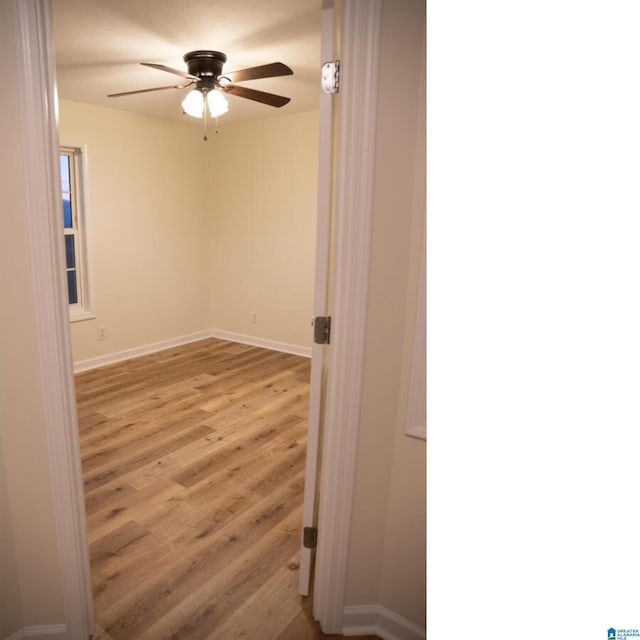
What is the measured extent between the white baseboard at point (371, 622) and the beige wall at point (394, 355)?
0.03 m

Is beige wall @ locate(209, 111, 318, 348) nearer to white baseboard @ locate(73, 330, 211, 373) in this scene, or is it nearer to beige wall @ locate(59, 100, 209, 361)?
beige wall @ locate(59, 100, 209, 361)

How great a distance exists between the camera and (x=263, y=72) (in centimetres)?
265

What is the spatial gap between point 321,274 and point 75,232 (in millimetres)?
3747

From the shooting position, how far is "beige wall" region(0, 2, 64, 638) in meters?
1.21

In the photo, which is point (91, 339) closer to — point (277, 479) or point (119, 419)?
point (119, 419)

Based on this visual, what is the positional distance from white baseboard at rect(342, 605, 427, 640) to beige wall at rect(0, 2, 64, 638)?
985 millimetres

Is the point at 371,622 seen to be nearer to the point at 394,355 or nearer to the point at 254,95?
the point at 394,355

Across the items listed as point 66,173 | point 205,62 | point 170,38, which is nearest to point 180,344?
point 66,173

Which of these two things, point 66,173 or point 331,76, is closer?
point 331,76

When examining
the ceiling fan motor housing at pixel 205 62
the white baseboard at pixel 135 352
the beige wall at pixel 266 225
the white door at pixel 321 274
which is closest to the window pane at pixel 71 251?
the white baseboard at pixel 135 352
